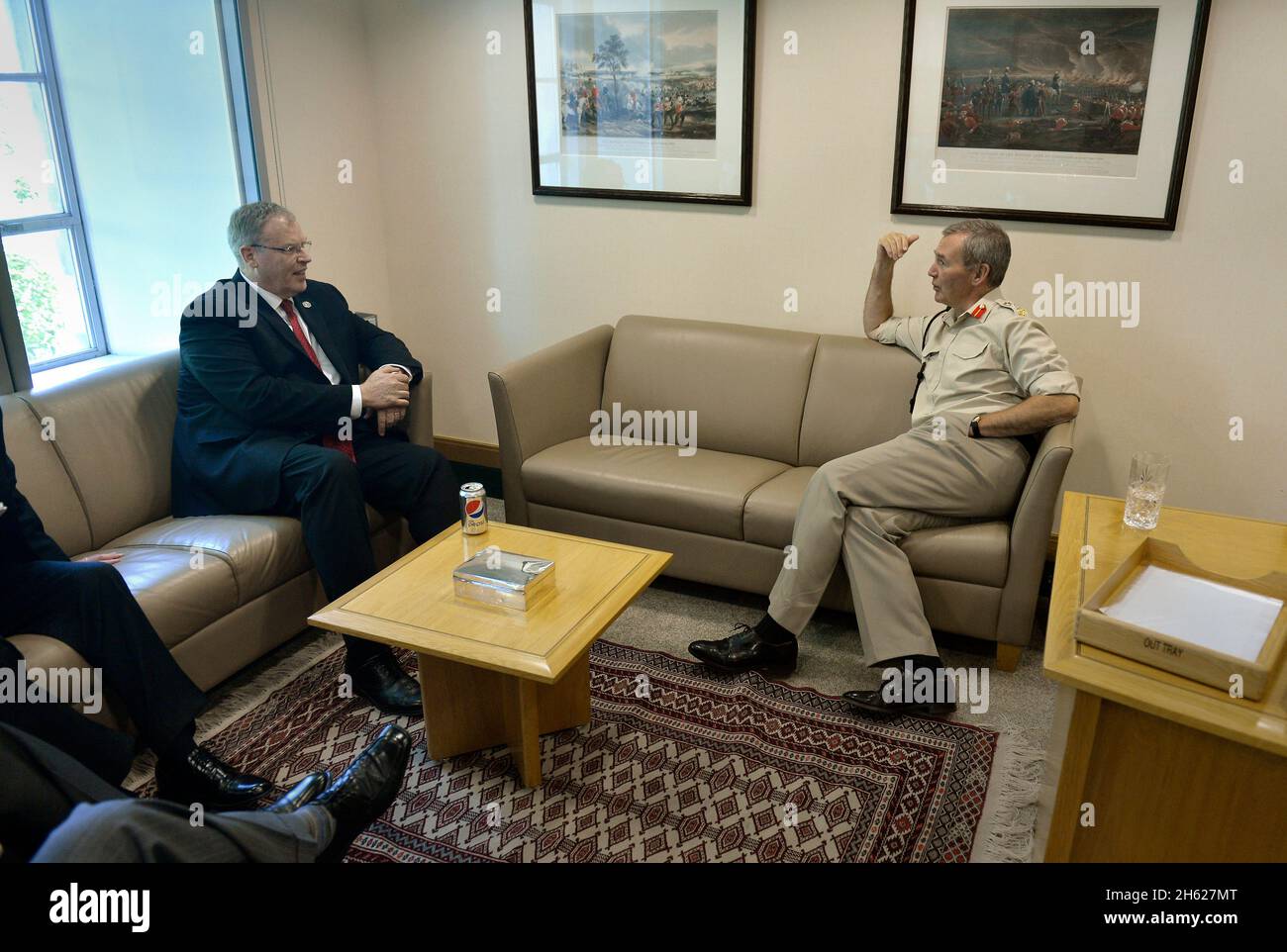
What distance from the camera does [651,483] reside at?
3.23 m

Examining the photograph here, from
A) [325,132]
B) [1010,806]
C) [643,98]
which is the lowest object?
[1010,806]

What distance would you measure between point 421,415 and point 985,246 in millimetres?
1865

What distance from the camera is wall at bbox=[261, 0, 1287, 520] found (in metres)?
3.05

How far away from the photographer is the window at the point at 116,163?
10.2 feet

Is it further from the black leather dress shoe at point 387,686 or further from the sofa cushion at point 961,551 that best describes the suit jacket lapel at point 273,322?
the sofa cushion at point 961,551

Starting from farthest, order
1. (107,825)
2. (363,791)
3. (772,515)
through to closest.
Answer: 1. (772,515)
2. (363,791)
3. (107,825)

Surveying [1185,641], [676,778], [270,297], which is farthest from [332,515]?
[1185,641]

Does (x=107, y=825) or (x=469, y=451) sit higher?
(x=107, y=825)

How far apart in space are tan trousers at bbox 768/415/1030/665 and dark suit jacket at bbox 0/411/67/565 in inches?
74.2

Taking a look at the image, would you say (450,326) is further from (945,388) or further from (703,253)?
(945,388)

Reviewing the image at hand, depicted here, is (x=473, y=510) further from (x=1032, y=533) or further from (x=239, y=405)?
(x=1032, y=533)

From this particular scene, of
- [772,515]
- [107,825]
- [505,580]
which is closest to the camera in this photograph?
[107,825]

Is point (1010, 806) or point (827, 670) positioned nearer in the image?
point (1010, 806)

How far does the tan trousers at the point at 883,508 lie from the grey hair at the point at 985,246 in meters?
0.49
